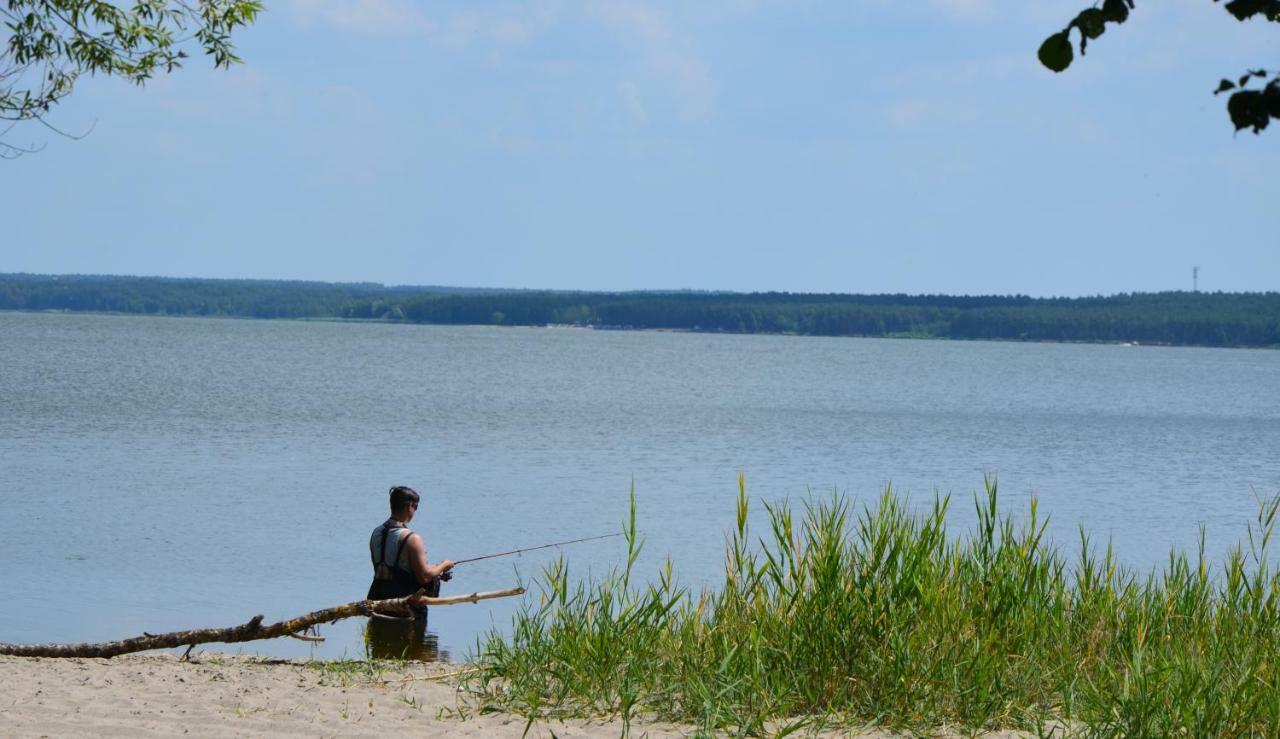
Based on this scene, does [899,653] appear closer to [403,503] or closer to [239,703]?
[239,703]

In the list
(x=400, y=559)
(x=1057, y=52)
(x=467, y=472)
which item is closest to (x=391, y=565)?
(x=400, y=559)

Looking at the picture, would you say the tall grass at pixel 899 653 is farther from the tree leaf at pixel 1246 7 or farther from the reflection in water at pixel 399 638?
the tree leaf at pixel 1246 7

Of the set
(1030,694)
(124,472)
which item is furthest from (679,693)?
(124,472)

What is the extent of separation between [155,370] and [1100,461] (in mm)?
48321

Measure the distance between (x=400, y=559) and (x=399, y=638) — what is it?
5.30 feet

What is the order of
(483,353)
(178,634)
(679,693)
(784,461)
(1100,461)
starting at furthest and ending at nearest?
(483,353) → (1100,461) → (784,461) → (178,634) → (679,693)

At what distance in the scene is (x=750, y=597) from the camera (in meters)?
8.64

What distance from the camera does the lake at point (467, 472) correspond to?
1647 cm

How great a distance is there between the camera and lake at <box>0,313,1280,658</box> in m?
16.5

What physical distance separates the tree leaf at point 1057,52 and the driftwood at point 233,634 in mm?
6416

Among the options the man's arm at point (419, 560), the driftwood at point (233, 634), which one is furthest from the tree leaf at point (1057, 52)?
the man's arm at point (419, 560)

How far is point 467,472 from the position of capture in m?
28.8

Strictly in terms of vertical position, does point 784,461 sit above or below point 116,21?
below

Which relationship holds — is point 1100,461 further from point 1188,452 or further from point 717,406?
point 717,406
